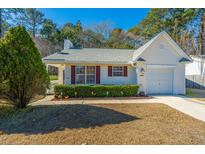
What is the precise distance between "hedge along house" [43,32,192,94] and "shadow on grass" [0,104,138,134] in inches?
300

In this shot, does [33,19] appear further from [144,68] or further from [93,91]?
[144,68]

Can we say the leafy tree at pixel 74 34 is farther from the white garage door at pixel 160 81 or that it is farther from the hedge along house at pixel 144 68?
the white garage door at pixel 160 81

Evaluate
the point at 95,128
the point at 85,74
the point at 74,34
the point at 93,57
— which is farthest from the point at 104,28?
the point at 95,128

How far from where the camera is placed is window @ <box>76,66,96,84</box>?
586 inches

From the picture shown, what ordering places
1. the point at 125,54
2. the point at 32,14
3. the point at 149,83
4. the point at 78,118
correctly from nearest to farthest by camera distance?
the point at 78,118, the point at 149,83, the point at 125,54, the point at 32,14

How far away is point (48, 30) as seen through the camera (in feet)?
127

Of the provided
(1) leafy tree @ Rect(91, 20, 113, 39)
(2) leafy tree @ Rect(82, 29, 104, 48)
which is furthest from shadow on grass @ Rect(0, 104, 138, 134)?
(1) leafy tree @ Rect(91, 20, 113, 39)

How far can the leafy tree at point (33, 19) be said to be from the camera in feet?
122

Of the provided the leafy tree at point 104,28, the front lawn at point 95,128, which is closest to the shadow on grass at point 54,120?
the front lawn at point 95,128

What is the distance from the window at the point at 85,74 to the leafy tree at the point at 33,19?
2794 cm

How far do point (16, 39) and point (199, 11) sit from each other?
104 feet

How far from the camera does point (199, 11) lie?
29812mm
